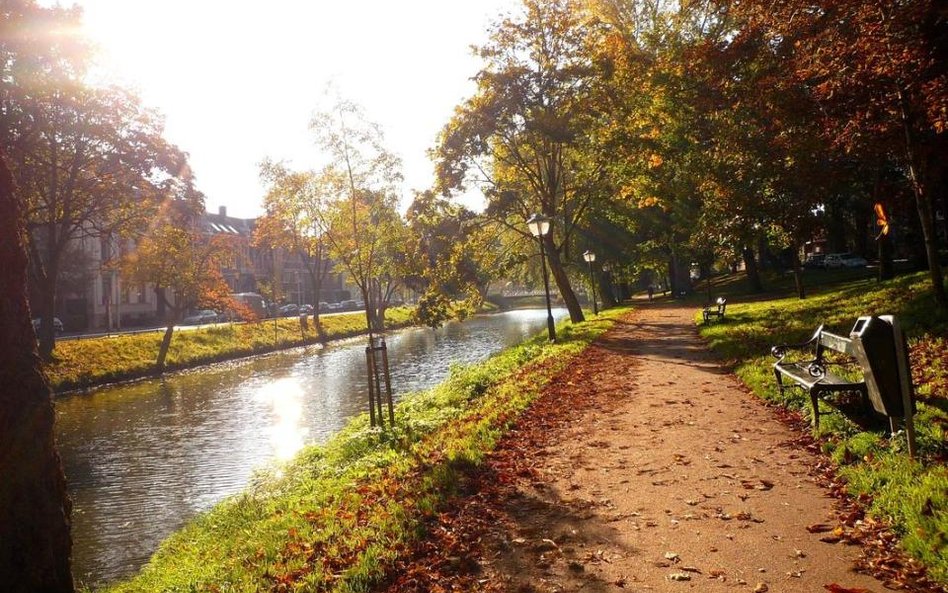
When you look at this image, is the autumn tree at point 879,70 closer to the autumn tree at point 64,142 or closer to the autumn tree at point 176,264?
the autumn tree at point 64,142

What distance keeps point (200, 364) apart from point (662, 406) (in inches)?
1097

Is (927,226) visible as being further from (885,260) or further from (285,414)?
(285,414)

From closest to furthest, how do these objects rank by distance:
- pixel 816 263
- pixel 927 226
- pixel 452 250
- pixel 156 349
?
pixel 927 226 < pixel 452 250 < pixel 156 349 < pixel 816 263

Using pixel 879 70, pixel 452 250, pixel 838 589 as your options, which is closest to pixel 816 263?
pixel 452 250

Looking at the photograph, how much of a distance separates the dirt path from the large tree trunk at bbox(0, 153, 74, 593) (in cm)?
328

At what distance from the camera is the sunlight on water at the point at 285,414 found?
13.0 meters

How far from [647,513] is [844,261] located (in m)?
50.1

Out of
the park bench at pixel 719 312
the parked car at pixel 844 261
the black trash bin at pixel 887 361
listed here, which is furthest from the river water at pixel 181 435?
the parked car at pixel 844 261

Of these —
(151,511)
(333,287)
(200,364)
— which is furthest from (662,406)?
(333,287)

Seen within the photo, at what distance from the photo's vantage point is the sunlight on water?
13.0m

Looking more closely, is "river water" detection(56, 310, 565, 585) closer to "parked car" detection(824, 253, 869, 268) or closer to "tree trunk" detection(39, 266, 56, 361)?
"tree trunk" detection(39, 266, 56, 361)

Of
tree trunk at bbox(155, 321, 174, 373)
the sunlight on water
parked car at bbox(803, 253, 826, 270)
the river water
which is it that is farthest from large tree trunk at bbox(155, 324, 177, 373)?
parked car at bbox(803, 253, 826, 270)

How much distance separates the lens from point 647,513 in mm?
5238

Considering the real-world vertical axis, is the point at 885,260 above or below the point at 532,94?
below
